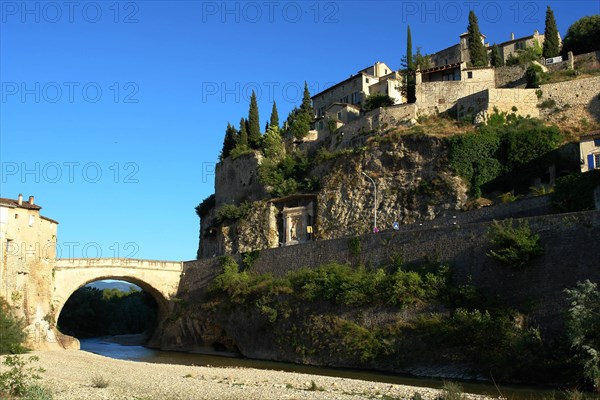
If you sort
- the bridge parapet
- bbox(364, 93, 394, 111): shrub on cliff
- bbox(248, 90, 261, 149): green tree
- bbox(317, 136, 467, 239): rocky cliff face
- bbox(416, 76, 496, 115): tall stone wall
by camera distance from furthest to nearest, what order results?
bbox(248, 90, 261, 149): green tree < bbox(364, 93, 394, 111): shrub on cliff < bbox(416, 76, 496, 115): tall stone wall < the bridge parapet < bbox(317, 136, 467, 239): rocky cliff face

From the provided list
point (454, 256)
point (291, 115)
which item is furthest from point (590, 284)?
point (291, 115)

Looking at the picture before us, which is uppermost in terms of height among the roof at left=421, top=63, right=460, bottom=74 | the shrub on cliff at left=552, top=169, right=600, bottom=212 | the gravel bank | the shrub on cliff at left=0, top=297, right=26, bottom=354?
the roof at left=421, top=63, right=460, bottom=74

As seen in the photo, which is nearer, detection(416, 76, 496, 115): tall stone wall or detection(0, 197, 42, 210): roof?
detection(0, 197, 42, 210): roof

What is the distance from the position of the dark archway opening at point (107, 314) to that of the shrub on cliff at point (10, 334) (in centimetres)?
2297

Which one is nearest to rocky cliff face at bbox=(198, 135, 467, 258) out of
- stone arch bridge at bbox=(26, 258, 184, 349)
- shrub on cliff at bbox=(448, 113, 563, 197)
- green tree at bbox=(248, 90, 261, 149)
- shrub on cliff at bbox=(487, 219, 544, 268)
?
shrub on cliff at bbox=(448, 113, 563, 197)

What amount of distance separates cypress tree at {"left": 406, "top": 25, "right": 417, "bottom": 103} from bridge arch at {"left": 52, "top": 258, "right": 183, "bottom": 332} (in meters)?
26.4

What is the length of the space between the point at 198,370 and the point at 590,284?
1897cm

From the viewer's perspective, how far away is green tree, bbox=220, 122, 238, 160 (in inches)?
2953

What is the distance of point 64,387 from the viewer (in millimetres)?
23594

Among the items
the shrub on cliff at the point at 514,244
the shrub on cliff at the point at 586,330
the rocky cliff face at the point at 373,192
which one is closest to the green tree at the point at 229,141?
the rocky cliff face at the point at 373,192

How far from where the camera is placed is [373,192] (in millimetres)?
51531

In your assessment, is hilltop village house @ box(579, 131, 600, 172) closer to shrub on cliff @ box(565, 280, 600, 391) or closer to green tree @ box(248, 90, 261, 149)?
shrub on cliff @ box(565, 280, 600, 391)

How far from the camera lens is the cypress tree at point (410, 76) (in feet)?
197

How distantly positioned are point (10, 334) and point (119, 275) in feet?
46.1
